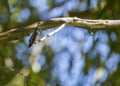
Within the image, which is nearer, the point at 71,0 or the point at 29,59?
the point at 29,59

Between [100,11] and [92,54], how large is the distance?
32cm

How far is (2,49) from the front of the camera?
2.04 meters

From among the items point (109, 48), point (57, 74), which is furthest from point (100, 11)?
point (57, 74)

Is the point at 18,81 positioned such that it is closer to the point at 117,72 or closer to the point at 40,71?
the point at 40,71

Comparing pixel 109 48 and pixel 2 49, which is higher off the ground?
pixel 2 49

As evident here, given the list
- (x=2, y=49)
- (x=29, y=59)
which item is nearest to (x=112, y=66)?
(x=29, y=59)

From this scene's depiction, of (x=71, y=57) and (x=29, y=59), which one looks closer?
(x=29, y=59)

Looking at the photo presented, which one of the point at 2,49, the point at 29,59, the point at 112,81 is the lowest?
the point at 112,81

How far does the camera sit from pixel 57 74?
2369 mm

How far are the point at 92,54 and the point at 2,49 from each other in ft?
1.93

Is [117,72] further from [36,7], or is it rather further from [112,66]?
[36,7]

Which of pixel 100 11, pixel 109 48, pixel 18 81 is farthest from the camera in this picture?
pixel 109 48

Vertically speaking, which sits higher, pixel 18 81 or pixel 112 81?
pixel 18 81

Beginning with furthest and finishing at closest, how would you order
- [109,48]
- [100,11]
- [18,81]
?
1. [109,48]
2. [100,11]
3. [18,81]
